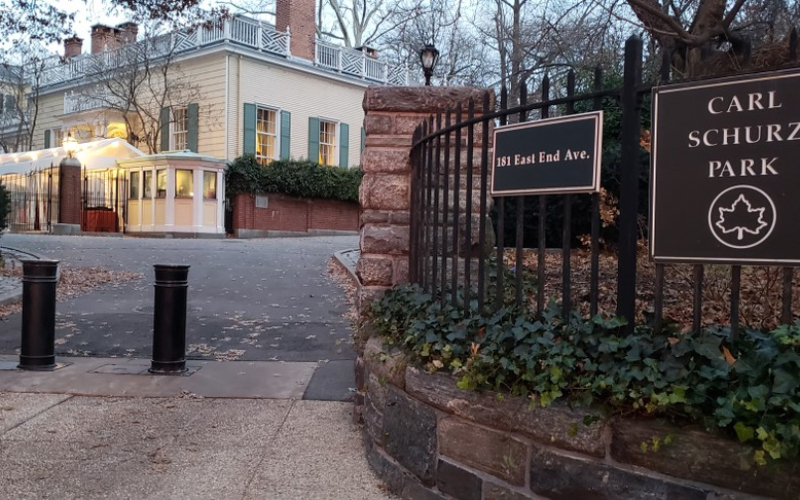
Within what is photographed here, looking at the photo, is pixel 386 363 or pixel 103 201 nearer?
pixel 386 363

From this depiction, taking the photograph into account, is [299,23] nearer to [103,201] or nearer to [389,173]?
[103,201]

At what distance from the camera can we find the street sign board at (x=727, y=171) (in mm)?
2416

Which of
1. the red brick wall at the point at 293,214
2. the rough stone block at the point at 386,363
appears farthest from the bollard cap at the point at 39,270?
the red brick wall at the point at 293,214

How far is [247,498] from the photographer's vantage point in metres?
3.43

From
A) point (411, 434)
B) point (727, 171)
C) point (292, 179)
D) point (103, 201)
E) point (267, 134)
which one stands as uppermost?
point (267, 134)

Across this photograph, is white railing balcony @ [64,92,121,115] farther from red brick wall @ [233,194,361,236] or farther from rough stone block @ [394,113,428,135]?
rough stone block @ [394,113,428,135]

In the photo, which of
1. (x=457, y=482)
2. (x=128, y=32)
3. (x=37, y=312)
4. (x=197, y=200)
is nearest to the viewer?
(x=457, y=482)

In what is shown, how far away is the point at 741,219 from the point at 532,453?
1.25 m

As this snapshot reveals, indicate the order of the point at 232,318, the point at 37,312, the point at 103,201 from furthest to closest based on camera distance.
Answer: the point at 103,201 < the point at 232,318 < the point at 37,312

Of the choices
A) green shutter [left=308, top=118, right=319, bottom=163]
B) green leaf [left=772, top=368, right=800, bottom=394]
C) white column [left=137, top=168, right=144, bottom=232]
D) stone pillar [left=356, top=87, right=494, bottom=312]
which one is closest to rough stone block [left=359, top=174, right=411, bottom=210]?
stone pillar [left=356, top=87, right=494, bottom=312]

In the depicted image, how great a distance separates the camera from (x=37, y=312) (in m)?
5.81

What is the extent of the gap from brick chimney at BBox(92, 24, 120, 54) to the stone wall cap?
22511 millimetres

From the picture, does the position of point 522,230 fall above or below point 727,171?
below

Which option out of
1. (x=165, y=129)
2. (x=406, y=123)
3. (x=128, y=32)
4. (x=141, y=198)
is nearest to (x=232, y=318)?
(x=406, y=123)
